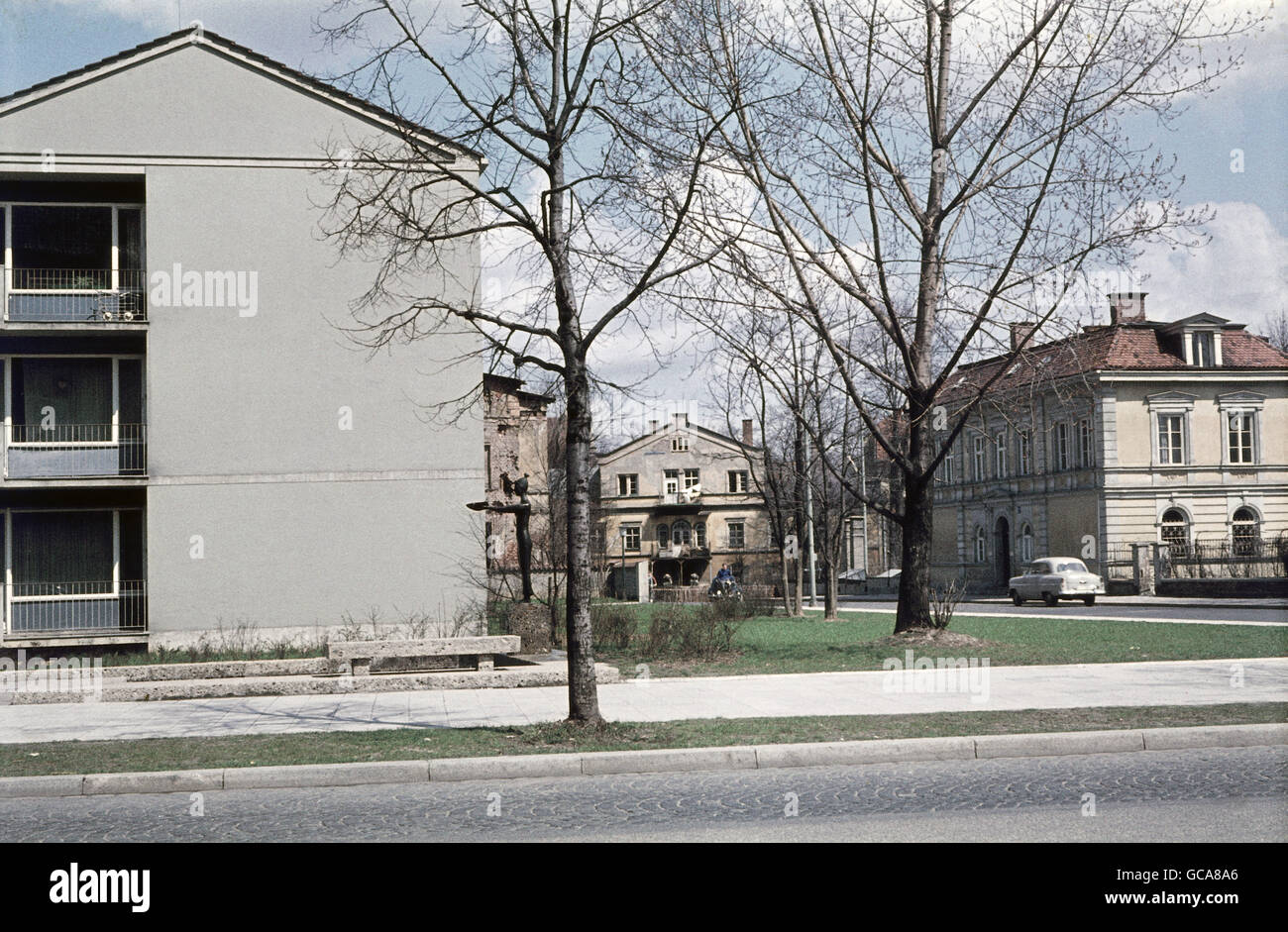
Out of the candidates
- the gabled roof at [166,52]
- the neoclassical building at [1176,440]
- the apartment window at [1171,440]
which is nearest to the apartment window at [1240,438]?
the neoclassical building at [1176,440]

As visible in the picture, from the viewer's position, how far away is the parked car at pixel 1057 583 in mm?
46156

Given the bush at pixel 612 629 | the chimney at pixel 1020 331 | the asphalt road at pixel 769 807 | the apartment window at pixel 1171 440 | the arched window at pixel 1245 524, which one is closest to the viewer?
the asphalt road at pixel 769 807

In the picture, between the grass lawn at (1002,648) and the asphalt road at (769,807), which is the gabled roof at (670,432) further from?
the asphalt road at (769,807)

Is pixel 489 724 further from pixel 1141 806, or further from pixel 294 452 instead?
pixel 294 452

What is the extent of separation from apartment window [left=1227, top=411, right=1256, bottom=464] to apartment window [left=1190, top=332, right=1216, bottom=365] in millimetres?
2815

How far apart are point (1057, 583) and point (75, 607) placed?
36.0m

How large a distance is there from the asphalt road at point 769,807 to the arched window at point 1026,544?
51089mm

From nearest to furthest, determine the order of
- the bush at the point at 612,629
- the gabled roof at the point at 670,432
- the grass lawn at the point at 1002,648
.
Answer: the grass lawn at the point at 1002,648 → the bush at the point at 612,629 → the gabled roof at the point at 670,432

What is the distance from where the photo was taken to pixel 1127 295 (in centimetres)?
1950

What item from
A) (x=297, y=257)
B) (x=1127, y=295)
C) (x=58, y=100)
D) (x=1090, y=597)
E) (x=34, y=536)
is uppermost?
(x=58, y=100)

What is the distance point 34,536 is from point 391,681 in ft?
42.4

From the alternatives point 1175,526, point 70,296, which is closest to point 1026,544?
point 1175,526

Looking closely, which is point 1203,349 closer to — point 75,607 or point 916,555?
point 916,555

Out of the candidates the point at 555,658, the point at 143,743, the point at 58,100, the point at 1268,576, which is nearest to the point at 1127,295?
the point at 555,658
